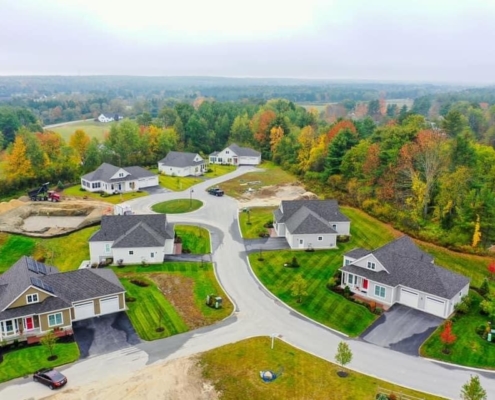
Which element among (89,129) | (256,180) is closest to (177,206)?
(256,180)

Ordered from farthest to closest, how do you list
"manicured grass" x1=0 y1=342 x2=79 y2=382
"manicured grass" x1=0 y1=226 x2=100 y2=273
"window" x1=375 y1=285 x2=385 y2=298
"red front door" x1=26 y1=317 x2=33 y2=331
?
1. "manicured grass" x1=0 y1=226 x2=100 y2=273
2. "window" x1=375 y1=285 x2=385 y2=298
3. "red front door" x1=26 y1=317 x2=33 y2=331
4. "manicured grass" x1=0 y1=342 x2=79 y2=382

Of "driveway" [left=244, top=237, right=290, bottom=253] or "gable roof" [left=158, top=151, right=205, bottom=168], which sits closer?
"driveway" [left=244, top=237, right=290, bottom=253]

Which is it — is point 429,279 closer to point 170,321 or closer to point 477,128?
point 170,321

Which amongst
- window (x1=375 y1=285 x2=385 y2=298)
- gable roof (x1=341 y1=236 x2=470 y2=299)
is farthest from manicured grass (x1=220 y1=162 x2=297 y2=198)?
window (x1=375 y1=285 x2=385 y2=298)

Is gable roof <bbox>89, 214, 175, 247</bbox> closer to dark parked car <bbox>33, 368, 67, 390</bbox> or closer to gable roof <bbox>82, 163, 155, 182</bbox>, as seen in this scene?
dark parked car <bbox>33, 368, 67, 390</bbox>

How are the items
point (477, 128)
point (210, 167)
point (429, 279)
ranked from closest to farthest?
1. point (429, 279)
2. point (210, 167)
3. point (477, 128)

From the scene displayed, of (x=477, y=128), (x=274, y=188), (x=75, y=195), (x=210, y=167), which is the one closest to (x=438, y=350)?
(x=274, y=188)

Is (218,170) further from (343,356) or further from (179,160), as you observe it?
(343,356)
